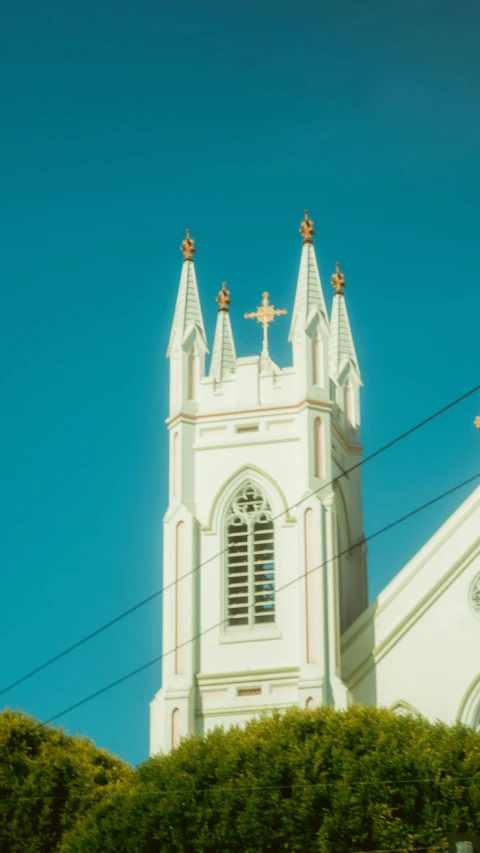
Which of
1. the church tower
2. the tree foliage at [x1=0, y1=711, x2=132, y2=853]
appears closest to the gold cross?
the church tower

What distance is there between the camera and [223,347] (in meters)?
55.5

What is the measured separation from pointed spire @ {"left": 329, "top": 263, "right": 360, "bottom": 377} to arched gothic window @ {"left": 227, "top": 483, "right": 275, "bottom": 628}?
6.21 metres

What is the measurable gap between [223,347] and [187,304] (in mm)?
2152

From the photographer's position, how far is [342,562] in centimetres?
5191

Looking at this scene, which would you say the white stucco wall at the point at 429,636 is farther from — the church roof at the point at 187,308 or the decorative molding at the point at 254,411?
the church roof at the point at 187,308

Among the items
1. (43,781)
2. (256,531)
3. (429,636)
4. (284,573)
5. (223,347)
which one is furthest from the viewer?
(223,347)

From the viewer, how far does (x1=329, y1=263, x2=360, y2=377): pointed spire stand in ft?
184

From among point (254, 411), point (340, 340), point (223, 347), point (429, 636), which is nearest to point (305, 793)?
point (429, 636)

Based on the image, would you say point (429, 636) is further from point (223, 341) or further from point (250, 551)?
point (223, 341)

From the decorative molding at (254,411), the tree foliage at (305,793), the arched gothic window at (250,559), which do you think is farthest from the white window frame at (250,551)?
the tree foliage at (305,793)

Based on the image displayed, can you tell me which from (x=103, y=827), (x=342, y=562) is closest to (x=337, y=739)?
(x=103, y=827)

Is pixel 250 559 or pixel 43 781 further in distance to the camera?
pixel 250 559

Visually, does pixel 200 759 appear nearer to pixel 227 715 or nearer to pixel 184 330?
pixel 227 715

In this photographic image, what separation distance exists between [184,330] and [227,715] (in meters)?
10.6
